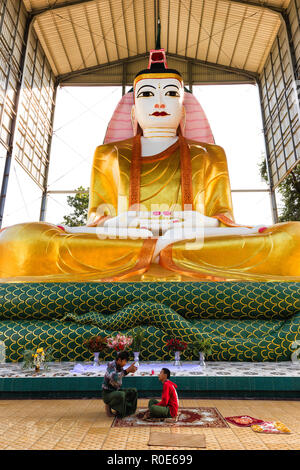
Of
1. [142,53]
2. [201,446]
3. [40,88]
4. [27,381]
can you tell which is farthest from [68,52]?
[201,446]

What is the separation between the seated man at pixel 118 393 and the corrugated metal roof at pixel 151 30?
9.10 m

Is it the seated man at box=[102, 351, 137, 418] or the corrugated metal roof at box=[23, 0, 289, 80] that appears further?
the corrugated metal roof at box=[23, 0, 289, 80]

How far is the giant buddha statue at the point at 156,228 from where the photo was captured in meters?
3.26

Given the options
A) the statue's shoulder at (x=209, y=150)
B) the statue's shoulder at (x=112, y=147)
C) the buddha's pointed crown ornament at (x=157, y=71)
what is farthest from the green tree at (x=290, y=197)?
the statue's shoulder at (x=112, y=147)

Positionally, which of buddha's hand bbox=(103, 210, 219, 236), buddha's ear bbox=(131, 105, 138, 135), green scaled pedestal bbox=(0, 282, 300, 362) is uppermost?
buddha's ear bbox=(131, 105, 138, 135)

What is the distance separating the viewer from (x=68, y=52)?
32.7 feet

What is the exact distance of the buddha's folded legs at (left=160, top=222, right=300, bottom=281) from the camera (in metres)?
3.19

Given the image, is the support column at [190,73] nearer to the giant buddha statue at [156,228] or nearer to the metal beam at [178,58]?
the metal beam at [178,58]

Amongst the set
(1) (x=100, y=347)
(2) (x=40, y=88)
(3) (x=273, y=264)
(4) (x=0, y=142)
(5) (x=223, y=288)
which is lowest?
(1) (x=100, y=347)

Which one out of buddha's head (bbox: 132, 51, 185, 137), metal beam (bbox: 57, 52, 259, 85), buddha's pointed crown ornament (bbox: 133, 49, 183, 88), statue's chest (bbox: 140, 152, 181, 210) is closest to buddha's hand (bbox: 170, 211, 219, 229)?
statue's chest (bbox: 140, 152, 181, 210)

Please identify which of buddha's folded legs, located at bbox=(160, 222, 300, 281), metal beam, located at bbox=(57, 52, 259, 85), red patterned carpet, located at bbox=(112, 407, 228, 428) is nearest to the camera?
red patterned carpet, located at bbox=(112, 407, 228, 428)

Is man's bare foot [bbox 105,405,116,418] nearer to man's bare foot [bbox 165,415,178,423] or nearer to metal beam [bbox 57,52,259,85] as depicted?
man's bare foot [bbox 165,415,178,423]

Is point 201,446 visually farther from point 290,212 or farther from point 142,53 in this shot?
point 142,53
